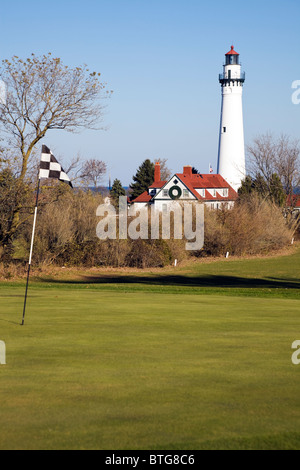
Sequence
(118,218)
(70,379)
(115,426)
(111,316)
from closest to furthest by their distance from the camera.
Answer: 1. (115,426)
2. (70,379)
3. (111,316)
4. (118,218)

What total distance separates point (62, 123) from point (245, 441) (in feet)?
99.1

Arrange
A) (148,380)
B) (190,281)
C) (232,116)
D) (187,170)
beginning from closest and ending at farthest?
(148,380) → (190,281) → (232,116) → (187,170)

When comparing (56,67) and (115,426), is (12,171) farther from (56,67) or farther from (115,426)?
(115,426)

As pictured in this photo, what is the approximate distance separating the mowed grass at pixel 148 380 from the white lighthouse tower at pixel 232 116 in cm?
7508

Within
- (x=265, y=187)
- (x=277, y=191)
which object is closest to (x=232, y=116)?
(x=265, y=187)

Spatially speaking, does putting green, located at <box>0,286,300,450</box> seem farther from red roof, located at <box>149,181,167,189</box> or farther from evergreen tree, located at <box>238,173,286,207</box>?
red roof, located at <box>149,181,167,189</box>

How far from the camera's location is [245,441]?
5133 millimetres

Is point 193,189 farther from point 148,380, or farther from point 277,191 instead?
point 148,380

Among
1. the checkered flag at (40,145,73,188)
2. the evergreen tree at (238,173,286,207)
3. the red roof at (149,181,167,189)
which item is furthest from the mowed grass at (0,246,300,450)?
the red roof at (149,181,167,189)

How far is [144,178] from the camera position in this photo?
10006 cm

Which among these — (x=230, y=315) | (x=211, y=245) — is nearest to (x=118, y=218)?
(x=211, y=245)

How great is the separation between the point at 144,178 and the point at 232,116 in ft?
64.9

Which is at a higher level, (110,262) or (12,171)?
(12,171)

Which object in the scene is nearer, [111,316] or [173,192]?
[111,316]
